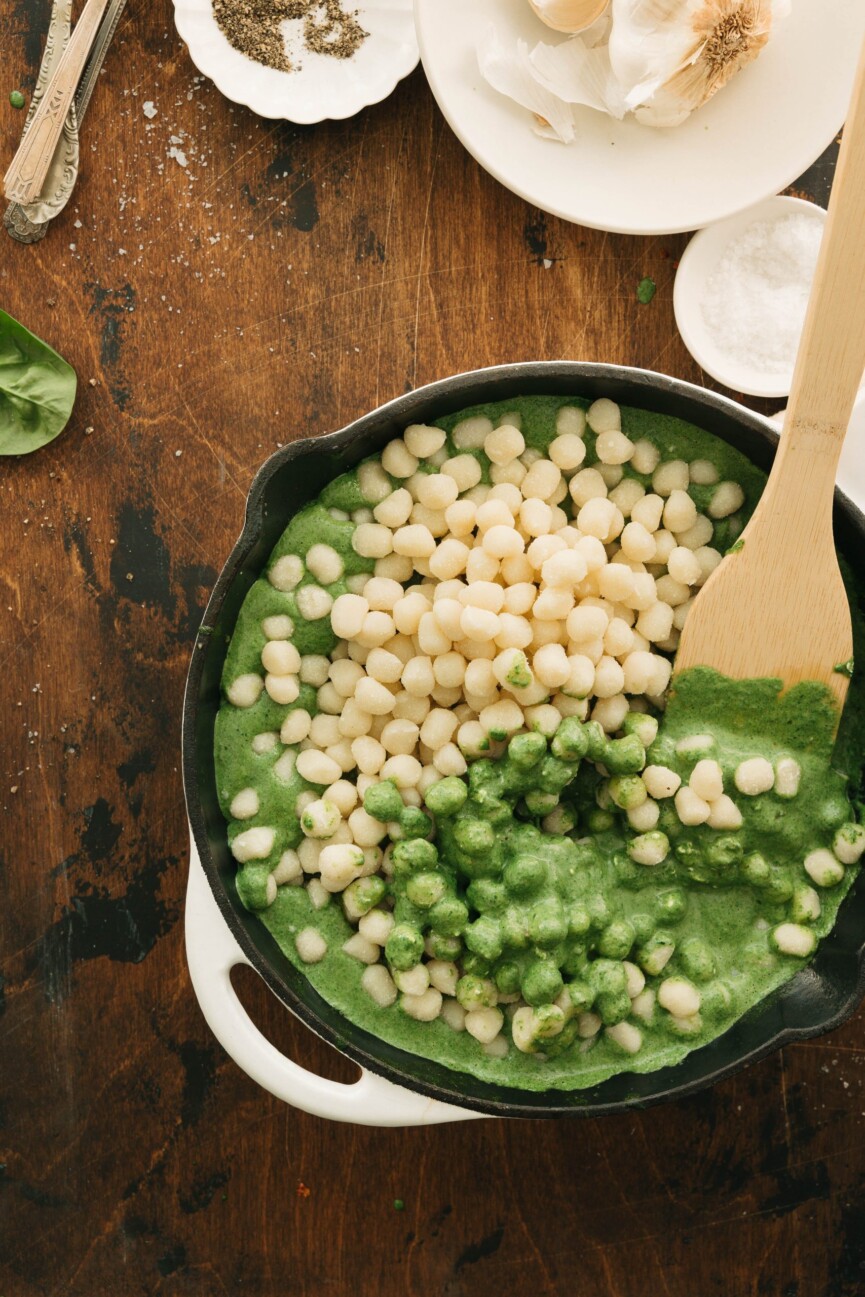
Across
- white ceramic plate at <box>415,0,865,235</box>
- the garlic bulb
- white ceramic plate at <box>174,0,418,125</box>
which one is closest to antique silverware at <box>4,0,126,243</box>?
white ceramic plate at <box>174,0,418,125</box>

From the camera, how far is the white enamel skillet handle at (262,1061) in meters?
1.48

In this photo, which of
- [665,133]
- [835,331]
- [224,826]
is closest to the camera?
[835,331]

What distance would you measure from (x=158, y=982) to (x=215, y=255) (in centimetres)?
119

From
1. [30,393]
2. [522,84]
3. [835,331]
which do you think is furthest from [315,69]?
[835,331]

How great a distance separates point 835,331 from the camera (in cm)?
139

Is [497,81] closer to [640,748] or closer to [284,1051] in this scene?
[640,748]

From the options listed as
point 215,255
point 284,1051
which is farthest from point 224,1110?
point 215,255

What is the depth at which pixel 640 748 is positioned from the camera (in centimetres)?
149

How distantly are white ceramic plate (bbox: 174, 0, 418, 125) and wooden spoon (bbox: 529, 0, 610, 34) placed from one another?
211 millimetres

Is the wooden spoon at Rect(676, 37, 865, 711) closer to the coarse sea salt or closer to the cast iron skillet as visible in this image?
the cast iron skillet

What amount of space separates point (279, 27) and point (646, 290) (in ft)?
2.35

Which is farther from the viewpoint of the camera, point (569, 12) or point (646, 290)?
point (646, 290)

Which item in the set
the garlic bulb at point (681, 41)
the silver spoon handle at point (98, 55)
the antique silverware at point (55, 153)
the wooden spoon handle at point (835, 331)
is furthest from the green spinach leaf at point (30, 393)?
the wooden spoon handle at point (835, 331)

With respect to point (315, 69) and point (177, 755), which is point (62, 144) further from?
point (177, 755)
